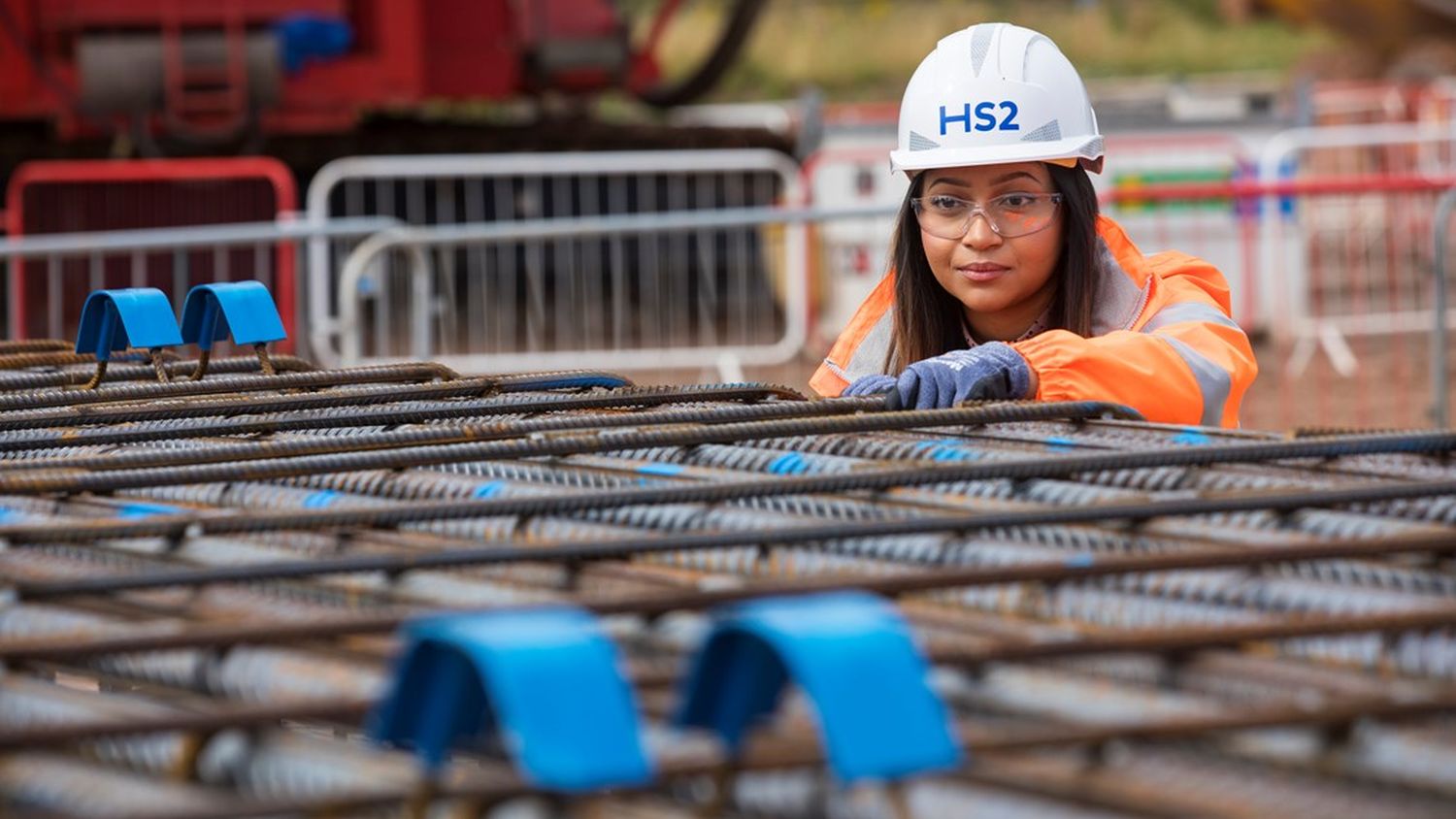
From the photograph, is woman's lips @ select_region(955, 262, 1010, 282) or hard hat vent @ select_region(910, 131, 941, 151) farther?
hard hat vent @ select_region(910, 131, 941, 151)

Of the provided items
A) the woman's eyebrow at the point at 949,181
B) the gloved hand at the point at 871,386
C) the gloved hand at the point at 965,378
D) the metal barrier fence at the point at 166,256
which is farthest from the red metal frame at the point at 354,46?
the gloved hand at the point at 965,378

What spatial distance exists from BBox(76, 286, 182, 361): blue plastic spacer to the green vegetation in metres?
21.9

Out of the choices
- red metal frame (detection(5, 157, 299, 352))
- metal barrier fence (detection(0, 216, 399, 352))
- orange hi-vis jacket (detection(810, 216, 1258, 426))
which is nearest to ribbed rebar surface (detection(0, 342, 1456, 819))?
orange hi-vis jacket (detection(810, 216, 1258, 426))

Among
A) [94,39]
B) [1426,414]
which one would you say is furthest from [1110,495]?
[94,39]

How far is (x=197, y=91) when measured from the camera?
33.2 feet

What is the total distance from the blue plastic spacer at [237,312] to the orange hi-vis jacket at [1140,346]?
1.02 meters

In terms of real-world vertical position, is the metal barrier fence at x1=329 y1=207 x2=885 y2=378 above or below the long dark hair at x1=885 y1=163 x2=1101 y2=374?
below

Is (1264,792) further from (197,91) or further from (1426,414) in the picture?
(197,91)

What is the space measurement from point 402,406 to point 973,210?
129cm

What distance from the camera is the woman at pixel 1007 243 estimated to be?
129 inches

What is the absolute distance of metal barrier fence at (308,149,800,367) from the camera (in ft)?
31.8

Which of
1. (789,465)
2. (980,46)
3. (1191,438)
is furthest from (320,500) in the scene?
(980,46)

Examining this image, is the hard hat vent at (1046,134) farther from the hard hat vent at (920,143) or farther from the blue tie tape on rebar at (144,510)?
the blue tie tape on rebar at (144,510)

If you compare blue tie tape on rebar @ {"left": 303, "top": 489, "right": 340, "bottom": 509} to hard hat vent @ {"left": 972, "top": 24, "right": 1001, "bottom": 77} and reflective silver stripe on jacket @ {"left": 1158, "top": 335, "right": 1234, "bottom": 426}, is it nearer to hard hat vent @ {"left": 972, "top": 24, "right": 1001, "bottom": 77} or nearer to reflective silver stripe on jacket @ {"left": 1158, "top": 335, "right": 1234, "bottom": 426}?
reflective silver stripe on jacket @ {"left": 1158, "top": 335, "right": 1234, "bottom": 426}
